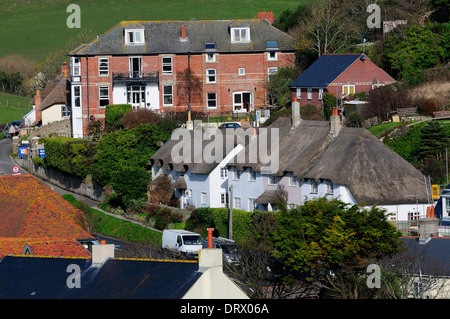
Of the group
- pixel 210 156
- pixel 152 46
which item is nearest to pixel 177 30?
pixel 152 46

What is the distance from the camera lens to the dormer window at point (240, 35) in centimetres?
8944

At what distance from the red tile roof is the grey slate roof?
1156 inches

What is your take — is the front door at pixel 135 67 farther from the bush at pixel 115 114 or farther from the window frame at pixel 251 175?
the window frame at pixel 251 175

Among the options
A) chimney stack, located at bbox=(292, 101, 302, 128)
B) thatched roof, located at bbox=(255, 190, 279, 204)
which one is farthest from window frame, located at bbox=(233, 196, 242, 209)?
chimney stack, located at bbox=(292, 101, 302, 128)

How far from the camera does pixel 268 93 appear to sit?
87.0 meters

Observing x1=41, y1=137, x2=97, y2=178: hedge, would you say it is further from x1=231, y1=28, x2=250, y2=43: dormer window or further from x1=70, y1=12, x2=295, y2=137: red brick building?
x1=231, y1=28, x2=250, y2=43: dormer window

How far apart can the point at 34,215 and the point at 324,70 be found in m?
32.3

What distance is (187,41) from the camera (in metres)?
88.7

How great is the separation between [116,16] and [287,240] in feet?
374

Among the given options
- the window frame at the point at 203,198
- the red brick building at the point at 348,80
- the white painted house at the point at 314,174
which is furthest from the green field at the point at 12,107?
the window frame at the point at 203,198

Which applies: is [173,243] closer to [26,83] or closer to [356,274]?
[356,274]

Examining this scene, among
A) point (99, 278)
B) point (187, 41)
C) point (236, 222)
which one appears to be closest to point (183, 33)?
point (187, 41)

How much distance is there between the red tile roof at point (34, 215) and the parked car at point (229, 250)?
243 inches

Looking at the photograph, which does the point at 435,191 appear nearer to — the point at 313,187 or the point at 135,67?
the point at 313,187
